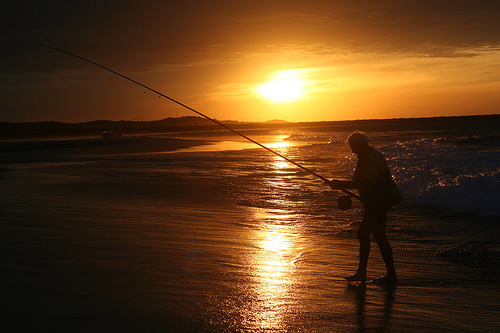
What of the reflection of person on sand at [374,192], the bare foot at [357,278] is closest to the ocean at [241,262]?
the bare foot at [357,278]

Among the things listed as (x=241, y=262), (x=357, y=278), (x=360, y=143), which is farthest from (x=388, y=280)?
(x=241, y=262)

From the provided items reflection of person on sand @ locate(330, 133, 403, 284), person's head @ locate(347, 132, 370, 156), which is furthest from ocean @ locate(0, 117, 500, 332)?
person's head @ locate(347, 132, 370, 156)

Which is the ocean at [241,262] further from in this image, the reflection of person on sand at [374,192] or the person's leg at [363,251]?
the reflection of person on sand at [374,192]

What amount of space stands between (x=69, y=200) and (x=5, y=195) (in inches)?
69.1

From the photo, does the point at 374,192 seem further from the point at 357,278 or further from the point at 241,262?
the point at 241,262

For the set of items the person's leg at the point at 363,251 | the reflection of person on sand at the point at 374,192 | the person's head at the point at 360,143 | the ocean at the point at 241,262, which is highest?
the person's head at the point at 360,143

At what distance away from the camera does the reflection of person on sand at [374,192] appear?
16.0 feet

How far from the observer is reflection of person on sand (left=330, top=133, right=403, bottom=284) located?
16.0 feet

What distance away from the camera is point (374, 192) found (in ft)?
16.1

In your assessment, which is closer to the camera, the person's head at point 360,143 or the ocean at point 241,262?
the ocean at point 241,262

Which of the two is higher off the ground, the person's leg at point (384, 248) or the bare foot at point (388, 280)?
the person's leg at point (384, 248)

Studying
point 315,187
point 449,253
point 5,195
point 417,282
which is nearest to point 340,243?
point 449,253

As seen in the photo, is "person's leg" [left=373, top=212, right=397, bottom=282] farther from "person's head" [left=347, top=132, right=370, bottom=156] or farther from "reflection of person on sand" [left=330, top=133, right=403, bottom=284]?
"person's head" [left=347, top=132, right=370, bottom=156]

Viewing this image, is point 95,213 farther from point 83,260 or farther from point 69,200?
point 83,260
